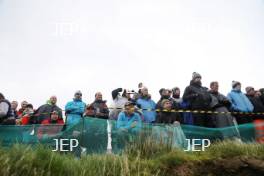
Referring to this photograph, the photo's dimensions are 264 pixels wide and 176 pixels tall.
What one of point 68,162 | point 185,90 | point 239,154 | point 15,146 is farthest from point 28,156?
point 185,90

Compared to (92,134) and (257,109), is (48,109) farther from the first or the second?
(257,109)

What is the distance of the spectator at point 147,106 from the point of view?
36.8 ft

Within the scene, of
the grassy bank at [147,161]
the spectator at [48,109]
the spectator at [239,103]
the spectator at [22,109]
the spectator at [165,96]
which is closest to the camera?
the grassy bank at [147,161]

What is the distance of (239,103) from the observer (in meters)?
11.8

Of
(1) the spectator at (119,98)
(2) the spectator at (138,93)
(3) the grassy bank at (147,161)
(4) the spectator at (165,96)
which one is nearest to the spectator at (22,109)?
(1) the spectator at (119,98)

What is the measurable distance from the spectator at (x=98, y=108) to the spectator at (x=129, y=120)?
105 cm

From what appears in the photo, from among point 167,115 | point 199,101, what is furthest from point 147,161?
point 199,101

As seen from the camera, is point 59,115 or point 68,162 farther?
point 59,115

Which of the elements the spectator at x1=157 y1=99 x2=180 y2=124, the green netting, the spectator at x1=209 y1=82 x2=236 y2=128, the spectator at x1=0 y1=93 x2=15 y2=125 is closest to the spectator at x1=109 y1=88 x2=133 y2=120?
the spectator at x1=157 y1=99 x2=180 y2=124

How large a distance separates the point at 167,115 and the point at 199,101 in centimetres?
92

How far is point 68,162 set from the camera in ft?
22.3

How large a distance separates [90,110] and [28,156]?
5244mm

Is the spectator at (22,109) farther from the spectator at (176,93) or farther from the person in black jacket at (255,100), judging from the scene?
the person in black jacket at (255,100)

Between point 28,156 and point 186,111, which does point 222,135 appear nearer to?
point 186,111
